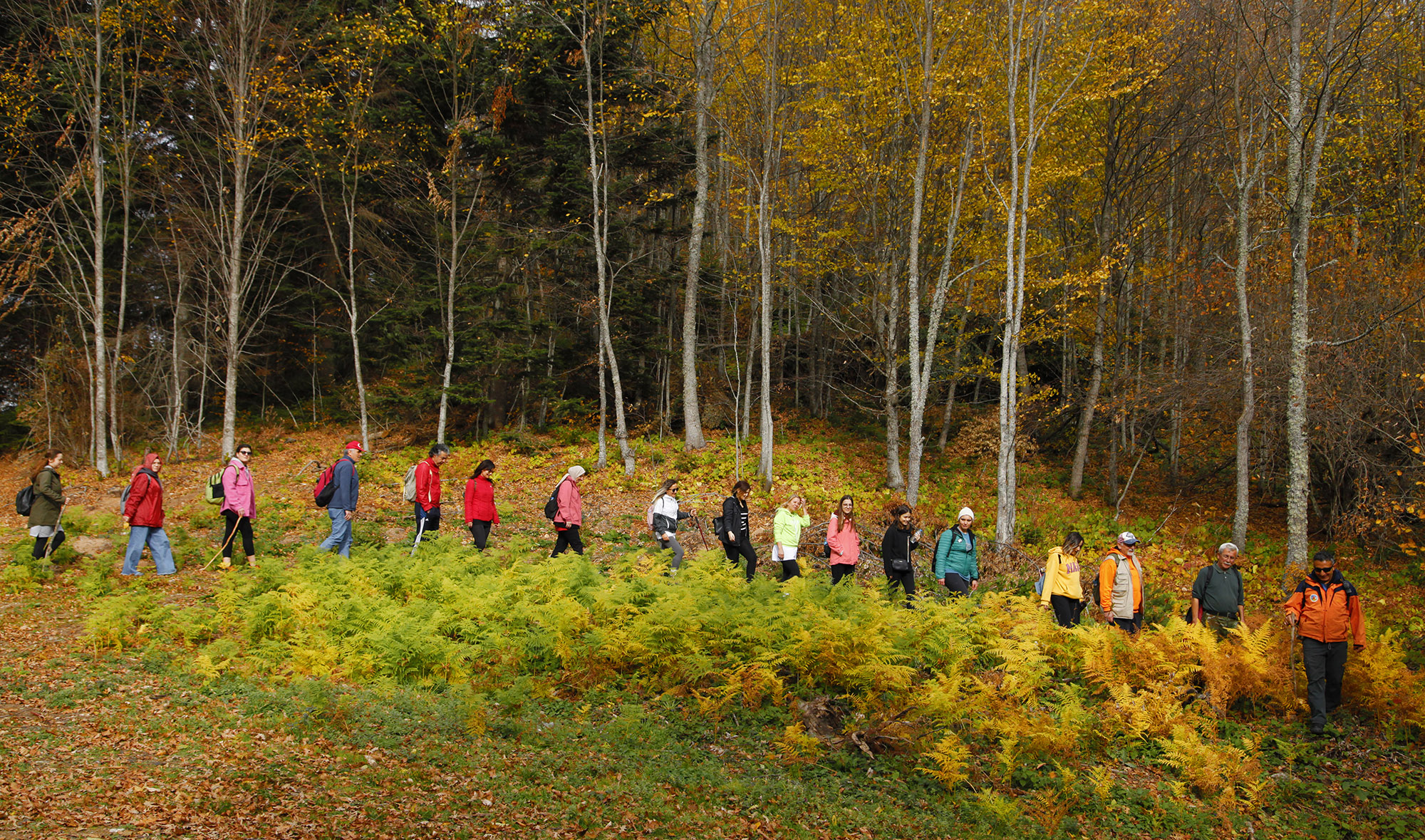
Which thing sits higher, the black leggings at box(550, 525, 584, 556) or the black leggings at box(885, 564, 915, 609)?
the black leggings at box(550, 525, 584, 556)

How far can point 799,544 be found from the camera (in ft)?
34.5

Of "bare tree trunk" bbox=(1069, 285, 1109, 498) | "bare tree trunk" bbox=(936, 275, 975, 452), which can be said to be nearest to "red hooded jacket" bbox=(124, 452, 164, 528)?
"bare tree trunk" bbox=(936, 275, 975, 452)

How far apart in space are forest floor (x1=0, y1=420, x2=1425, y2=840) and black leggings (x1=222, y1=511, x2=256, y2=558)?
1.54 feet

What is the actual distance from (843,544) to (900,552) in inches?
31.6

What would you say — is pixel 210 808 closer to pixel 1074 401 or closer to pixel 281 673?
pixel 281 673

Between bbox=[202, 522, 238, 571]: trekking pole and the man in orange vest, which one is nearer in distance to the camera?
the man in orange vest

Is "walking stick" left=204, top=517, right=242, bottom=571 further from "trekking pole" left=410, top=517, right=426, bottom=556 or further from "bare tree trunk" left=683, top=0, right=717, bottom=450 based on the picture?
"bare tree trunk" left=683, top=0, right=717, bottom=450

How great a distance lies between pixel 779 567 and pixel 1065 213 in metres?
15.3

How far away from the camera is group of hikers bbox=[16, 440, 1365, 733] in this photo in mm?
7820

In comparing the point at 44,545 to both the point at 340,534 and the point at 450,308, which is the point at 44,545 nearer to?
the point at 340,534

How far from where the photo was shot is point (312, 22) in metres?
22.1

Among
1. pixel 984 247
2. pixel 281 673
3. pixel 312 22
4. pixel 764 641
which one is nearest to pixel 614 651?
pixel 764 641

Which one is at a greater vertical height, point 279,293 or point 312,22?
point 312,22

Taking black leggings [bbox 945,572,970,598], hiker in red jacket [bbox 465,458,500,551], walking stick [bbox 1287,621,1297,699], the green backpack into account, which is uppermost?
the green backpack
